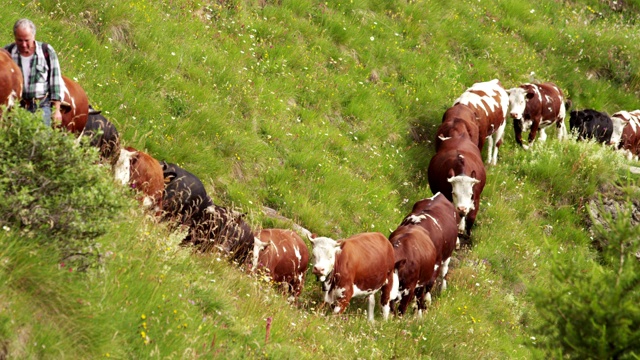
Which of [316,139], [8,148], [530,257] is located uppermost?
[8,148]

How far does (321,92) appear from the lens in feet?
61.8

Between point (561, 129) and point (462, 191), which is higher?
point (462, 191)

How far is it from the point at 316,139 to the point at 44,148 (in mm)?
9740

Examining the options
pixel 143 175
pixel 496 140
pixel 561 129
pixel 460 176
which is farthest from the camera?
pixel 561 129

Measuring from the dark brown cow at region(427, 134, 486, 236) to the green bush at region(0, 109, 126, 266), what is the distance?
9587mm

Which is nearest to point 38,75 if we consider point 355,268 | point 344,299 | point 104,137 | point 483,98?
point 104,137

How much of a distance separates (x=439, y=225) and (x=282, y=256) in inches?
129

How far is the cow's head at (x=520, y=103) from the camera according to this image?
20906mm

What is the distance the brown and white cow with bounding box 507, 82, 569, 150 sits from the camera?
21109 mm

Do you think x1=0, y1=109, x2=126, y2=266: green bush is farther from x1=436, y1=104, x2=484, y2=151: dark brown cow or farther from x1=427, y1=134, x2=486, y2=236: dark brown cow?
x1=436, y1=104, x2=484, y2=151: dark brown cow

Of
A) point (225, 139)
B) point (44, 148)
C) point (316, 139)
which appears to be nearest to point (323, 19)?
point (316, 139)

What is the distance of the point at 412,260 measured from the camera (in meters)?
13.4

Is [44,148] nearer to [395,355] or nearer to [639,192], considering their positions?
[395,355]

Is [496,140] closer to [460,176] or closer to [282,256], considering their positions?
[460,176]
